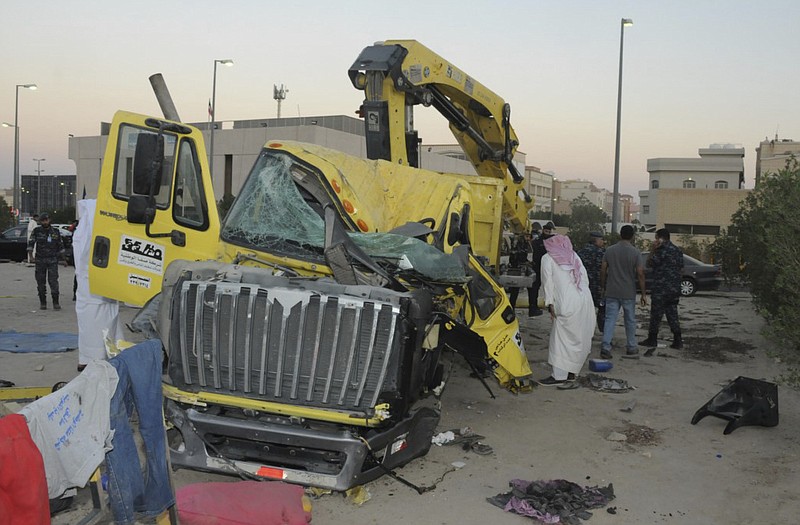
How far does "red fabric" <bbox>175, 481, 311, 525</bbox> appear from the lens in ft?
13.3

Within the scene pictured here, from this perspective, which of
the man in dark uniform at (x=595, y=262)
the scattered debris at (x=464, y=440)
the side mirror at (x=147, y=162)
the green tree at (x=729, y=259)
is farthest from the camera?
the green tree at (x=729, y=259)

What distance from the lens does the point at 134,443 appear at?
11.6ft

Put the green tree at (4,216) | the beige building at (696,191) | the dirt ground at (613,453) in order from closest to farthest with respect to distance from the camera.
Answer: the dirt ground at (613,453)
the green tree at (4,216)
the beige building at (696,191)

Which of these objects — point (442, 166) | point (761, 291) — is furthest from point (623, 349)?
point (442, 166)

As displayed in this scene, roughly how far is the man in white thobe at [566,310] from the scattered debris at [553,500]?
320 cm

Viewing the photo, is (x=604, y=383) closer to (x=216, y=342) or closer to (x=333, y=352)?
(x=333, y=352)

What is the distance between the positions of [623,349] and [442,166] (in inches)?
1816

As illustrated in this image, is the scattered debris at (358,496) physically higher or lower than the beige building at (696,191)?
lower

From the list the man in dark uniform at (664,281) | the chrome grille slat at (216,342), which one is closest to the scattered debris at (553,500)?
the chrome grille slat at (216,342)

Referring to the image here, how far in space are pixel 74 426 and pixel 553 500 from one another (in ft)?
10.5

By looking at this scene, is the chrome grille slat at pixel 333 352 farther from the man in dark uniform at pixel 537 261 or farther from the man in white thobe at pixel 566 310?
the man in dark uniform at pixel 537 261

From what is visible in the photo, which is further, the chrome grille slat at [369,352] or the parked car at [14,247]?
the parked car at [14,247]

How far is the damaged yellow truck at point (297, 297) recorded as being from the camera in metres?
4.49

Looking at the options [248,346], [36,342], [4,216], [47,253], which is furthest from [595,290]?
[4,216]
